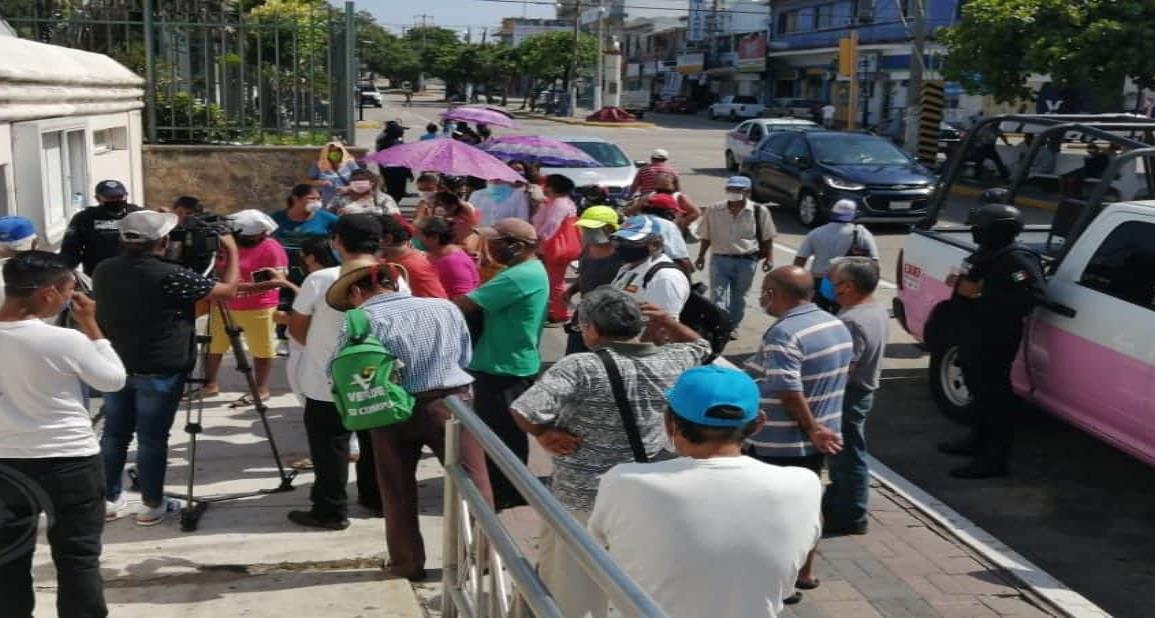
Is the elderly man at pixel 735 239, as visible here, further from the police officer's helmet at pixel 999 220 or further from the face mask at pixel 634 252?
the face mask at pixel 634 252

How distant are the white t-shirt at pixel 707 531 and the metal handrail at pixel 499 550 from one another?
15 cm

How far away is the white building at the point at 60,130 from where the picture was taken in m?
8.25

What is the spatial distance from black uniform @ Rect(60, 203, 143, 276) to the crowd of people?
0.05ft

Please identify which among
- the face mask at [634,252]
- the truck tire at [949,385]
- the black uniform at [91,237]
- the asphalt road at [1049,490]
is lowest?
the asphalt road at [1049,490]

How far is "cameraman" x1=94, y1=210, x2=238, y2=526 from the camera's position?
5.15 m

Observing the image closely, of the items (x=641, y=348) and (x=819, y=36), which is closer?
(x=641, y=348)

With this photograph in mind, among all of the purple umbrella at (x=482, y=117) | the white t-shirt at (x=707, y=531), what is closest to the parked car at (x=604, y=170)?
the purple umbrella at (x=482, y=117)

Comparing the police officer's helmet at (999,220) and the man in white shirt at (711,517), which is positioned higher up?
the police officer's helmet at (999,220)

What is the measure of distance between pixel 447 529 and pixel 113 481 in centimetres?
225

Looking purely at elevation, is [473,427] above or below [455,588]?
above

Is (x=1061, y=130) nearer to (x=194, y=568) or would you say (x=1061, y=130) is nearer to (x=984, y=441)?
(x=984, y=441)

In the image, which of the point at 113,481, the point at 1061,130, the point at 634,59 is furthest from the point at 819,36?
the point at 113,481

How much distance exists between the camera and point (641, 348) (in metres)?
4.10

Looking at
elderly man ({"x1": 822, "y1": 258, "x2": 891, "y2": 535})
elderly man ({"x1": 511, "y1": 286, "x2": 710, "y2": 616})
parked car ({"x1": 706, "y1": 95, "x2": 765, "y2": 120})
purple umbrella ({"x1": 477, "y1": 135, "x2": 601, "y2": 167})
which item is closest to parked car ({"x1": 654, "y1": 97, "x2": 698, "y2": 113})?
parked car ({"x1": 706, "y1": 95, "x2": 765, "y2": 120})
